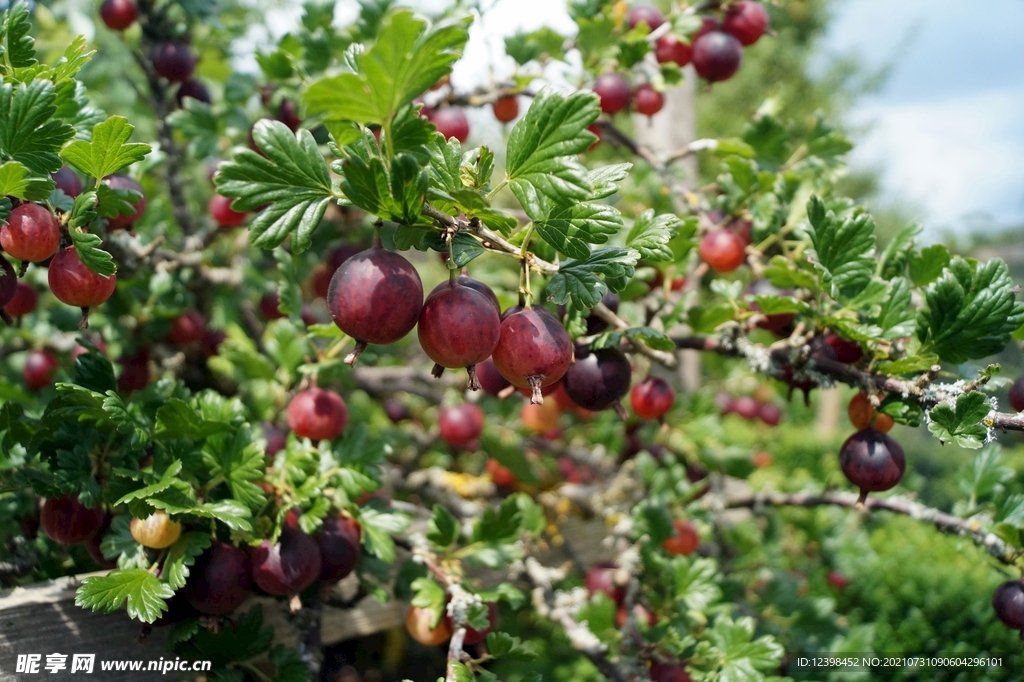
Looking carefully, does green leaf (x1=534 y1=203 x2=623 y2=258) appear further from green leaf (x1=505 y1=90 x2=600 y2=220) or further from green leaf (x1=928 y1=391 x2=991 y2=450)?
green leaf (x1=928 y1=391 x2=991 y2=450)

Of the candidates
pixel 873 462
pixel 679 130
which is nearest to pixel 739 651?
pixel 873 462

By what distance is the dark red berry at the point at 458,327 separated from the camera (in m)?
0.73

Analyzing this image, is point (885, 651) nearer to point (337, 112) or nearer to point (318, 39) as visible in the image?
point (337, 112)

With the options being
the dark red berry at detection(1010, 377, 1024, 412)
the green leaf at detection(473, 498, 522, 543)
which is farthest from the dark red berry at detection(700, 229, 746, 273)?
the green leaf at detection(473, 498, 522, 543)

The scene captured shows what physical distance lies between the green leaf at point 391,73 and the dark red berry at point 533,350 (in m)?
0.28

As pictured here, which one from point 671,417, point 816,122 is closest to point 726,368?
point 671,417

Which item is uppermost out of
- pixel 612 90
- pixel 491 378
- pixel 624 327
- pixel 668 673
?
pixel 612 90

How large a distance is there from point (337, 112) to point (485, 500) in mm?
1619

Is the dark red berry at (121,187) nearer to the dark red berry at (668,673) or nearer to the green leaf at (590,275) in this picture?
the green leaf at (590,275)

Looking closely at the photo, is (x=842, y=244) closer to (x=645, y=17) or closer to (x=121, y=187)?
(x=645, y=17)

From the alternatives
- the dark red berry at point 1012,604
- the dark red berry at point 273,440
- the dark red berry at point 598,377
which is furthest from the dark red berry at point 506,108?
the dark red berry at point 1012,604

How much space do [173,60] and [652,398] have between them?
1.27m

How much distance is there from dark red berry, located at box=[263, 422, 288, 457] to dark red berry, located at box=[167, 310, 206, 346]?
439mm

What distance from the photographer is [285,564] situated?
3.11 ft
